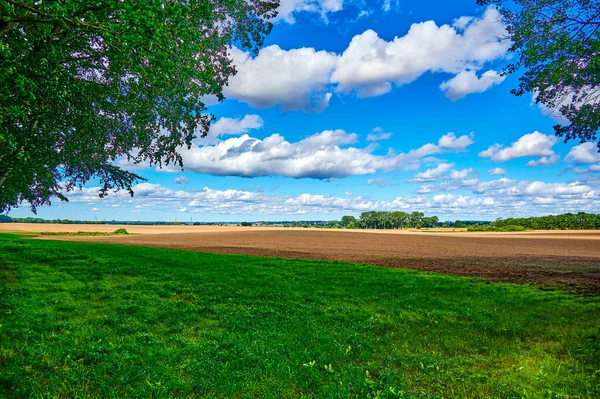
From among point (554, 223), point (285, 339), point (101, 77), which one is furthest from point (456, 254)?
point (554, 223)

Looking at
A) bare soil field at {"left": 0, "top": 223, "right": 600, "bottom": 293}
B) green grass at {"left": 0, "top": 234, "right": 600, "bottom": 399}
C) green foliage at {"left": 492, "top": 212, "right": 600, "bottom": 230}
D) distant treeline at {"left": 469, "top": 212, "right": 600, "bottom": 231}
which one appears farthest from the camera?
green foliage at {"left": 492, "top": 212, "right": 600, "bottom": 230}

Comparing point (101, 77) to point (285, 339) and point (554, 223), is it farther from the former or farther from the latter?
point (554, 223)

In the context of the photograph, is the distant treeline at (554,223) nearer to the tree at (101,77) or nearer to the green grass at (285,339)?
the green grass at (285,339)

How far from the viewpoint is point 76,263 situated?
21016 millimetres

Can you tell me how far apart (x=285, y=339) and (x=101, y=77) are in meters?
17.4

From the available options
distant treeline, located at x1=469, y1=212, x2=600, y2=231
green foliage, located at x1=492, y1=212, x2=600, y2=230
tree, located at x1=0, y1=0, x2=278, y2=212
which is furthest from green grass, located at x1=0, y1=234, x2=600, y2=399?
green foliage, located at x1=492, y1=212, x2=600, y2=230

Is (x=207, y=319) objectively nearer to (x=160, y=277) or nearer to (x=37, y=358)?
(x=37, y=358)

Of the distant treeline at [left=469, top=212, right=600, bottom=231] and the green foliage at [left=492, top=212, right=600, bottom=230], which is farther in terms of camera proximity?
the green foliage at [left=492, top=212, right=600, bottom=230]

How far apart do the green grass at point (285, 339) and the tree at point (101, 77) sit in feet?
20.4

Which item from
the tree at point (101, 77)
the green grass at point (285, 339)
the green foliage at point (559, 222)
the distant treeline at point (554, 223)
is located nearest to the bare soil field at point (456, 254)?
the green grass at point (285, 339)

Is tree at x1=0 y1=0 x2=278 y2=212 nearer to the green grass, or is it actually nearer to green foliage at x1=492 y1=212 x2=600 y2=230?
the green grass

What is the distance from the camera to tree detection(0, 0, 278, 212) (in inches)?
372

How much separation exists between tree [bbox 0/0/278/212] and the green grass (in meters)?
6.23

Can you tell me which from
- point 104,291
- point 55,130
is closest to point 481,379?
point 104,291
